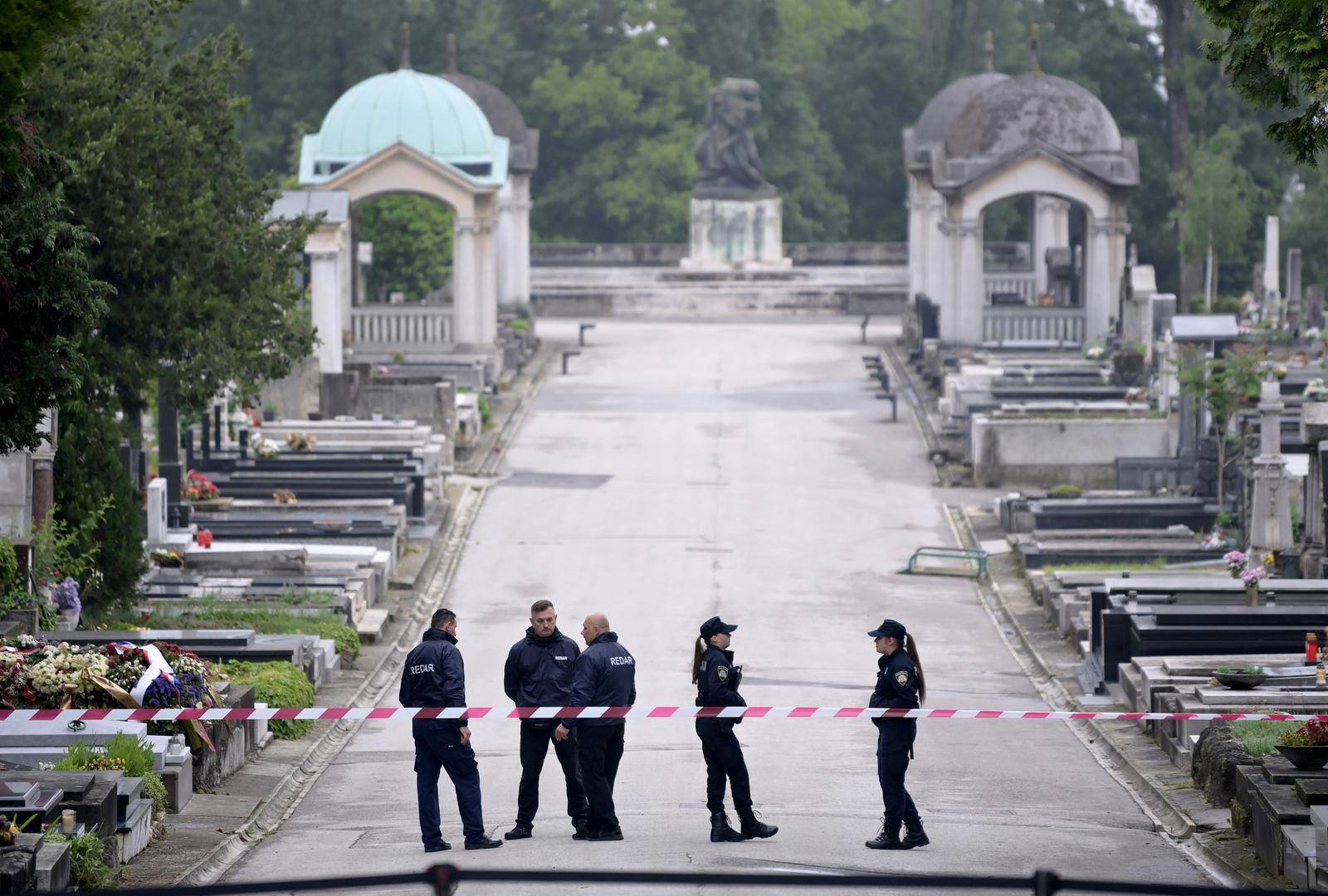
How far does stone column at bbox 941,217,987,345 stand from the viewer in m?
48.7

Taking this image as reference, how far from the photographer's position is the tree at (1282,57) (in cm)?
1453

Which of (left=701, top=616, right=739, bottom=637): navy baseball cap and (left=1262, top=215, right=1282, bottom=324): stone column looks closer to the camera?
(left=701, top=616, right=739, bottom=637): navy baseball cap

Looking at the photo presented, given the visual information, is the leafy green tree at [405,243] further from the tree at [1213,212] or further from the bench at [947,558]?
the bench at [947,558]

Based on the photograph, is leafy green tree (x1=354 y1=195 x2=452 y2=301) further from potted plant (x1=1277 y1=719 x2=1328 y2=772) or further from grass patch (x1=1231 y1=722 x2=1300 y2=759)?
potted plant (x1=1277 y1=719 x2=1328 y2=772)

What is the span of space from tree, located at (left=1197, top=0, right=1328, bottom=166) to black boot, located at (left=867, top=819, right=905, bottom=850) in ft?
16.0

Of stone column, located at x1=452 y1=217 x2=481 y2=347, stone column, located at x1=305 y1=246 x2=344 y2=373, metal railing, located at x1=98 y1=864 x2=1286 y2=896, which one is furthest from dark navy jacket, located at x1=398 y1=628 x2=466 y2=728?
stone column, located at x1=452 y1=217 x2=481 y2=347

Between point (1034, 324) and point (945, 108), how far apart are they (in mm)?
13667

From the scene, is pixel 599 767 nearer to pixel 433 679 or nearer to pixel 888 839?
pixel 433 679

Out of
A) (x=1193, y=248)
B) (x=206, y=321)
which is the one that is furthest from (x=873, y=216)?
(x=206, y=321)

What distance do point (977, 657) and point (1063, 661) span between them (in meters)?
0.96

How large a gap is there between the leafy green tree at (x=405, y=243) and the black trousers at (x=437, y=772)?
4403cm

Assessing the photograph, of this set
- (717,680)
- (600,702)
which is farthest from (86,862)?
(717,680)

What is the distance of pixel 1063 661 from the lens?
24.9 meters

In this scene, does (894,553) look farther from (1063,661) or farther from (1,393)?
(1,393)
